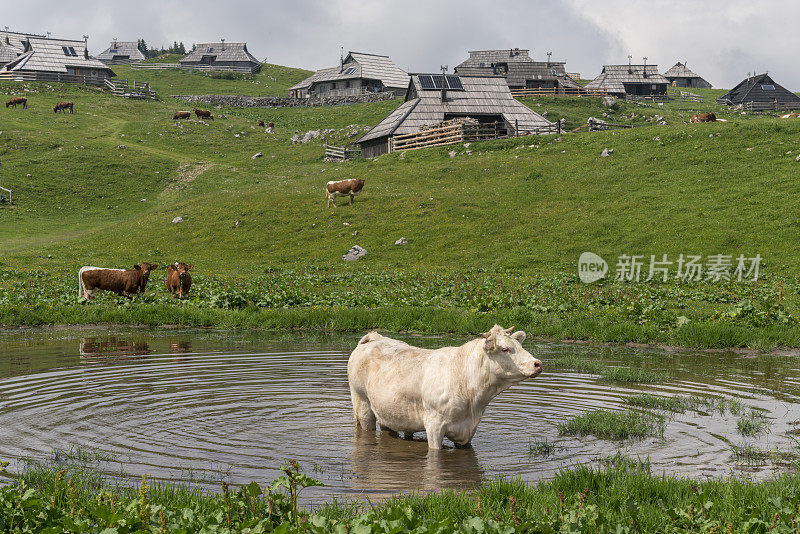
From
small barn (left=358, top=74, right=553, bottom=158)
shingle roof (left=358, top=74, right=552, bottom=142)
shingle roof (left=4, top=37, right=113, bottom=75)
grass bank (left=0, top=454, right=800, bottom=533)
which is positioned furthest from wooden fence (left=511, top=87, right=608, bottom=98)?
grass bank (left=0, top=454, right=800, bottom=533)

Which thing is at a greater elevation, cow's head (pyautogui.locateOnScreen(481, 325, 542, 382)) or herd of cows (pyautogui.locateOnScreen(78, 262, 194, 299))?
herd of cows (pyautogui.locateOnScreen(78, 262, 194, 299))

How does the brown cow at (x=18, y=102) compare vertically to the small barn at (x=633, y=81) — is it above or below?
below

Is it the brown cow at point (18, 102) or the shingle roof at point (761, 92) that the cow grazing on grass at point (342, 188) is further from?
the shingle roof at point (761, 92)

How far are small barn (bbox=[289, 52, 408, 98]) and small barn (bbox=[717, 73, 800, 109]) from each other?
50590mm

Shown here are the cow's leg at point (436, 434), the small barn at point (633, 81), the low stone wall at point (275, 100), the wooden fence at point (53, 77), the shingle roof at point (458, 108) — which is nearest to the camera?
the cow's leg at point (436, 434)

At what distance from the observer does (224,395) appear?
1407 cm

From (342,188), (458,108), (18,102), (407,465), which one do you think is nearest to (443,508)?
(407,465)

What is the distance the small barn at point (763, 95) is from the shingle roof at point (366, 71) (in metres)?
50.6

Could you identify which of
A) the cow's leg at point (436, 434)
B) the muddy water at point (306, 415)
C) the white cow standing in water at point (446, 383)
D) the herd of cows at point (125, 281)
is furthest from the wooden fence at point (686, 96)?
the cow's leg at point (436, 434)

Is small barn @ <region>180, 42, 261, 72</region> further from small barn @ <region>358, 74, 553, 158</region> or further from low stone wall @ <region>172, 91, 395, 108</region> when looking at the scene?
small barn @ <region>358, 74, 553, 158</region>

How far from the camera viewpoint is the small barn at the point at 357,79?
120188 mm

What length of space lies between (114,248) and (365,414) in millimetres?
36702

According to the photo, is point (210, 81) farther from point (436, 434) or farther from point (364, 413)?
point (436, 434)

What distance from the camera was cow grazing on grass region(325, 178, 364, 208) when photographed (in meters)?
48.7
